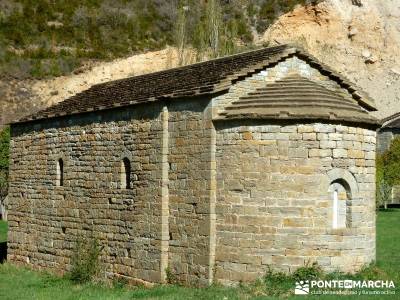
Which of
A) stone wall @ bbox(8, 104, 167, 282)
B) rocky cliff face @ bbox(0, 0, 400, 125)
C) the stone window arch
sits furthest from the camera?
rocky cliff face @ bbox(0, 0, 400, 125)

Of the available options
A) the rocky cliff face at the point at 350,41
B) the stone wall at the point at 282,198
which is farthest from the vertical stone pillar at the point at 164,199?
the rocky cliff face at the point at 350,41

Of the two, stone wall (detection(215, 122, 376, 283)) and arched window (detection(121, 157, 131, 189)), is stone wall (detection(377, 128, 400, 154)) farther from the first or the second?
stone wall (detection(215, 122, 376, 283))

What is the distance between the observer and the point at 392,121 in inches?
1622

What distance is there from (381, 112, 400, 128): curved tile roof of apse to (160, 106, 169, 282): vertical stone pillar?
30024 millimetres

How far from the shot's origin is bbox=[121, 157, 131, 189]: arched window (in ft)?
44.8

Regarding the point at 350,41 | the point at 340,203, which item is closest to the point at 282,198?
the point at 340,203

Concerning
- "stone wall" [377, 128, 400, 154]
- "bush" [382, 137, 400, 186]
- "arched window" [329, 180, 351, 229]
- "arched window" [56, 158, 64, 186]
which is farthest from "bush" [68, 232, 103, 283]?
"stone wall" [377, 128, 400, 154]

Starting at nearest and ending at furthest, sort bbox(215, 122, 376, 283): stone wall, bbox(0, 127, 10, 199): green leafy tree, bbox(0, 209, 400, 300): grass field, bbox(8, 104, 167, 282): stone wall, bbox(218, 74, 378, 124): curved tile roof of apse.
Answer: bbox(0, 209, 400, 300): grass field, bbox(215, 122, 376, 283): stone wall, bbox(218, 74, 378, 124): curved tile roof of apse, bbox(8, 104, 167, 282): stone wall, bbox(0, 127, 10, 199): green leafy tree

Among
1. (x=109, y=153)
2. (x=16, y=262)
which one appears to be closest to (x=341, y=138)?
(x=109, y=153)

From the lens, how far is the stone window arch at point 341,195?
11.4m

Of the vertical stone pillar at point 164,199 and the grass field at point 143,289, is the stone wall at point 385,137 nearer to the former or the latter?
the grass field at point 143,289

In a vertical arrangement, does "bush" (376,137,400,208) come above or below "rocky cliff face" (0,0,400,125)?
below

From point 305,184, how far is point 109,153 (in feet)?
16.7

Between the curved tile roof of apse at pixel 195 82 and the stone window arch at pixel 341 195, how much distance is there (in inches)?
102
